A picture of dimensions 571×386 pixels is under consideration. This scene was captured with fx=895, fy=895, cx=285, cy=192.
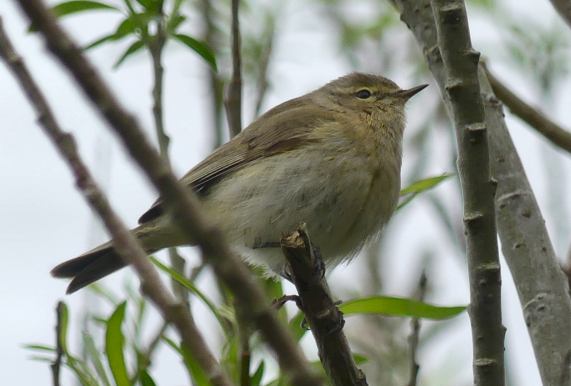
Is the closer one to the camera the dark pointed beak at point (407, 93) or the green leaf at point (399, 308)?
the green leaf at point (399, 308)

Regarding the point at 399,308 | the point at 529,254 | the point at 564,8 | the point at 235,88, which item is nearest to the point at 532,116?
the point at 564,8

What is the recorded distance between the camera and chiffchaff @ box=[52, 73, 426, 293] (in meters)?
4.73

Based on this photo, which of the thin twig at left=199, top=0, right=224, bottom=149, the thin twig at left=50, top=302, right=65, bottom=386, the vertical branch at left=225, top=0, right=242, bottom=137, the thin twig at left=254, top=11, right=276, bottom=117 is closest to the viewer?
the thin twig at left=50, top=302, right=65, bottom=386

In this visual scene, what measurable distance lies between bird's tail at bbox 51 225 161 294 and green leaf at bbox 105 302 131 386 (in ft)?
6.19

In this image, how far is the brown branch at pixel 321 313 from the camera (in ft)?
9.90

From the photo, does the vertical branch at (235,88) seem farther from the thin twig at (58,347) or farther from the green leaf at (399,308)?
the thin twig at (58,347)

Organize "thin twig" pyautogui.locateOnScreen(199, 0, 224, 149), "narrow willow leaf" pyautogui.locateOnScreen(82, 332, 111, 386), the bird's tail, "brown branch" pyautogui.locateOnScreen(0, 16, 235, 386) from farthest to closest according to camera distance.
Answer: the bird's tail < "thin twig" pyautogui.locateOnScreen(199, 0, 224, 149) < "narrow willow leaf" pyautogui.locateOnScreen(82, 332, 111, 386) < "brown branch" pyautogui.locateOnScreen(0, 16, 235, 386)

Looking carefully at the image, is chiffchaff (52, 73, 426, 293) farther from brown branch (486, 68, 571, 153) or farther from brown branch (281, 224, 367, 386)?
brown branch (281, 224, 367, 386)

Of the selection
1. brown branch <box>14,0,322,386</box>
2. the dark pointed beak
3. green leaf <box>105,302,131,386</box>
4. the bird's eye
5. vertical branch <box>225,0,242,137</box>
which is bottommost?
brown branch <box>14,0,322,386</box>

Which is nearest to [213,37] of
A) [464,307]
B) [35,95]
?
[464,307]

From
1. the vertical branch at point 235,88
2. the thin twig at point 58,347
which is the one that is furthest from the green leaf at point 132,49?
the thin twig at point 58,347

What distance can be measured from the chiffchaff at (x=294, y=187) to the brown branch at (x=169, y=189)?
3545 millimetres

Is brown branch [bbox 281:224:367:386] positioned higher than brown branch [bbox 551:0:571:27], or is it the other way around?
brown branch [bbox 551:0:571:27]

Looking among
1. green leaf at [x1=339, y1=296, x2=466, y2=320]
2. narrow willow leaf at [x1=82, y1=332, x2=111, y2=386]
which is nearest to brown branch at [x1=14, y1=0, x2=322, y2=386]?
narrow willow leaf at [x1=82, y1=332, x2=111, y2=386]
